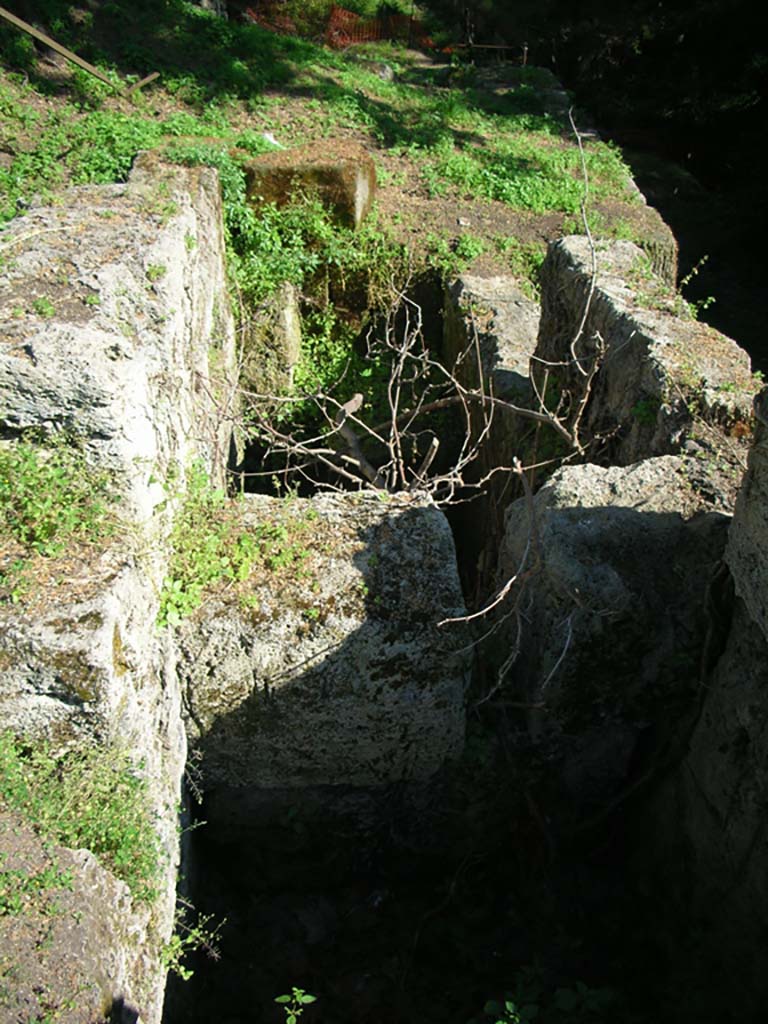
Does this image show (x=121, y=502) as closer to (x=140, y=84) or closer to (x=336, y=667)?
(x=336, y=667)

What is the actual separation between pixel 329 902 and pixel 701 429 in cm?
293

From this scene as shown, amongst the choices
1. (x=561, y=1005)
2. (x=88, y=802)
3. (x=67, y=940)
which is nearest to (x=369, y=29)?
(x=88, y=802)

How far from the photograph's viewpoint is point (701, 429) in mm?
3836

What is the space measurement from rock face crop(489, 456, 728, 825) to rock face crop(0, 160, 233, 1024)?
150 centimetres

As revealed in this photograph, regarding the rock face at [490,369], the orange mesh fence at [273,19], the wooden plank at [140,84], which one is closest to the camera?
the rock face at [490,369]

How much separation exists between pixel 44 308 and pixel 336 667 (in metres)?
1.97

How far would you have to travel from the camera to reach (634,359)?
4.46m

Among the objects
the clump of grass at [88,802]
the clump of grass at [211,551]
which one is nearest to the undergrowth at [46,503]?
the clump of grass at [211,551]

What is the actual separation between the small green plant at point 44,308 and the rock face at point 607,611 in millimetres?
2251

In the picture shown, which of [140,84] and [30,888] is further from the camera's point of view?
[140,84]

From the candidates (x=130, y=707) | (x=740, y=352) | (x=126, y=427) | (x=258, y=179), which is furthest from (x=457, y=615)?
(x=258, y=179)

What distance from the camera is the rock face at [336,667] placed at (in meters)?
3.08

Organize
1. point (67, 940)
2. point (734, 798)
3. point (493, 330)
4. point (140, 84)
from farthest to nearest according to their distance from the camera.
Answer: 1. point (140, 84)
2. point (493, 330)
3. point (734, 798)
4. point (67, 940)

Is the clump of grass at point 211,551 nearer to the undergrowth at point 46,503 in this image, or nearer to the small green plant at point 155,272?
the undergrowth at point 46,503
